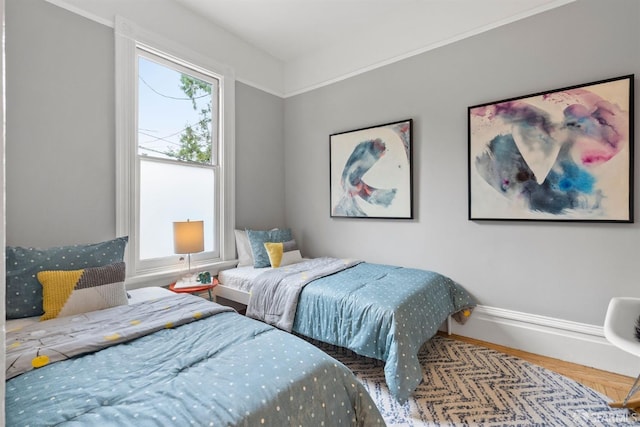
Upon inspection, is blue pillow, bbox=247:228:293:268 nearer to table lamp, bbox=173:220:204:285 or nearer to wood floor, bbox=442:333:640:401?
table lamp, bbox=173:220:204:285

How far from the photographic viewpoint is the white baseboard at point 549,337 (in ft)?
6.69

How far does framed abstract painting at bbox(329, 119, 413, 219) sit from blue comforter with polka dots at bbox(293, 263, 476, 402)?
2.45 ft

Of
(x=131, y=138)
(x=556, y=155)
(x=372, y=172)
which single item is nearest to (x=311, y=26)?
(x=372, y=172)

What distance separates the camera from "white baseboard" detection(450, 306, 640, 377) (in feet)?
6.69

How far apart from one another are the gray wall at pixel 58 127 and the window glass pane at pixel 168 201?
0.28 meters

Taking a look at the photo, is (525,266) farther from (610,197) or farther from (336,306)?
(336,306)

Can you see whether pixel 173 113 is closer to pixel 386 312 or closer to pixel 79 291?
pixel 79 291

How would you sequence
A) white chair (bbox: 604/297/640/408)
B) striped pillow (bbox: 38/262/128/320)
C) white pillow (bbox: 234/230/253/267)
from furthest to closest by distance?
white pillow (bbox: 234/230/253/267), striped pillow (bbox: 38/262/128/320), white chair (bbox: 604/297/640/408)

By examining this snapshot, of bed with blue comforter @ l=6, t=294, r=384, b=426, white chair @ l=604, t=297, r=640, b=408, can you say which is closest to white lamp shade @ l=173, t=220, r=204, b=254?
bed with blue comforter @ l=6, t=294, r=384, b=426

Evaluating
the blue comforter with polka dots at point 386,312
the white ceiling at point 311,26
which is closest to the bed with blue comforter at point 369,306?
the blue comforter with polka dots at point 386,312

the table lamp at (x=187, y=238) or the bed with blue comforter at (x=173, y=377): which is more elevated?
the table lamp at (x=187, y=238)

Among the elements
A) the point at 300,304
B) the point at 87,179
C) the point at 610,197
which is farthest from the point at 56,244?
the point at 610,197

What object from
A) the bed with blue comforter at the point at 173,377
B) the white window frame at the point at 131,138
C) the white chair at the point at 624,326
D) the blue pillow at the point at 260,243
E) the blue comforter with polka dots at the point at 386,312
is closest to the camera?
the bed with blue comforter at the point at 173,377

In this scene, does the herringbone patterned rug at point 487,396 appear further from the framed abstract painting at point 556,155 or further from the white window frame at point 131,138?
the white window frame at point 131,138
